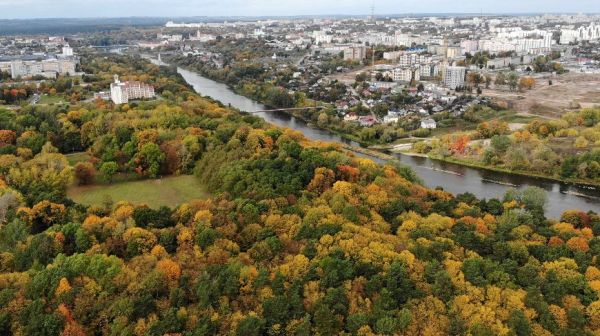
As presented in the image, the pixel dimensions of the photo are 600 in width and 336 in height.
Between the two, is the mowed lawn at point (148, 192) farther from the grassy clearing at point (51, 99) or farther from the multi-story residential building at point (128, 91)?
the grassy clearing at point (51, 99)

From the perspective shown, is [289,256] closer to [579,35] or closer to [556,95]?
[556,95]

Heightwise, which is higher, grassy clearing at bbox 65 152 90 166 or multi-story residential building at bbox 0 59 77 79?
multi-story residential building at bbox 0 59 77 79

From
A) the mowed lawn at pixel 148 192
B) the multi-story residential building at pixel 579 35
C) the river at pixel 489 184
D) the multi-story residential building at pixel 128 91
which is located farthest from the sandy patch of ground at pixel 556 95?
the multi-story residential building at pixel 579 35

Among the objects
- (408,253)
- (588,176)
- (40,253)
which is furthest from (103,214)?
(588,176)

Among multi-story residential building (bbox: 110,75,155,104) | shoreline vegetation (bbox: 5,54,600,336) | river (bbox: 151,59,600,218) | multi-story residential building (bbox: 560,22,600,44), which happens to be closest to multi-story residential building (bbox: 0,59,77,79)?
multi-story residential building (bbox: 110,75,155,104)

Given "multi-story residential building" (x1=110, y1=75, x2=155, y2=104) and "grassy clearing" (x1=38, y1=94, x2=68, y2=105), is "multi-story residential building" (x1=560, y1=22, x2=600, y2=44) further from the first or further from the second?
"grassy clearing" (x1=38, y1=94, x2=68, y2=105)

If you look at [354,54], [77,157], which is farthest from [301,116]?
[354,54]
